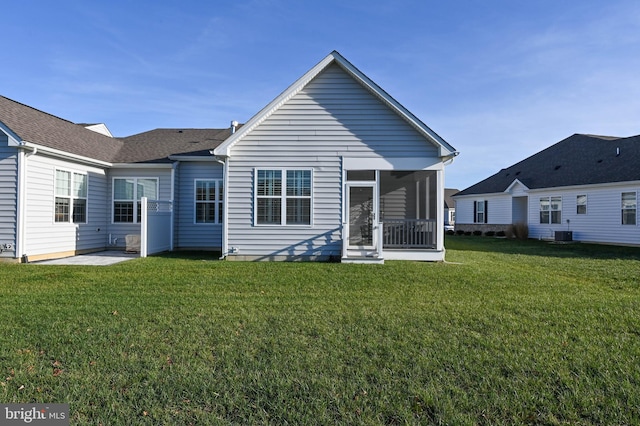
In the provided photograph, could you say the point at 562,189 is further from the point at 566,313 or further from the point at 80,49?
the point at 80,49

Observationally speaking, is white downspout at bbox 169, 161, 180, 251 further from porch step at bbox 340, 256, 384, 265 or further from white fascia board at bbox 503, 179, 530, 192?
white fascia board at bbox 503, 179, 530, 192

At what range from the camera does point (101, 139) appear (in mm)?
14633

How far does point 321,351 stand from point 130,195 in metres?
12.0

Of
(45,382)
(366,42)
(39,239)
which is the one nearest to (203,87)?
(366,42)

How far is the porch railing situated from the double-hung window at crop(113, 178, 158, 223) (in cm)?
863

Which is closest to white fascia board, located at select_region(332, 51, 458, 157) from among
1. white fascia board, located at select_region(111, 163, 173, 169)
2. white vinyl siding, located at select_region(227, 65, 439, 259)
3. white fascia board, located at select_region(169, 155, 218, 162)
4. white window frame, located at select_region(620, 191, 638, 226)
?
white vinyl siding, located at select_region(227, 65, 439, 259)

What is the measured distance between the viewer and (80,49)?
13.4 meters

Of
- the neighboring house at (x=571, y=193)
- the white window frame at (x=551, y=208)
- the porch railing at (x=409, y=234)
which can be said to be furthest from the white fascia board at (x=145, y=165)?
the white window frame at (x=551, y=208)

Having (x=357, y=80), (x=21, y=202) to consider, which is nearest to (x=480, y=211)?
(x=357, y=80)

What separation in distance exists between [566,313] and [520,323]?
1.13 metres

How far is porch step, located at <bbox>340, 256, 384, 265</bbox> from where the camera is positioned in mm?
10305

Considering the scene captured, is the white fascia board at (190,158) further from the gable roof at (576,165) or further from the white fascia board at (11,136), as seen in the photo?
the gable roof at (576,165)

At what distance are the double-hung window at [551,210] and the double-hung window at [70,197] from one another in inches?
937

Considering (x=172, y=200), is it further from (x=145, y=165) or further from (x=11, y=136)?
(x=11, y=136)
